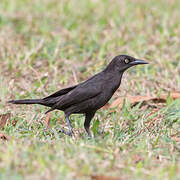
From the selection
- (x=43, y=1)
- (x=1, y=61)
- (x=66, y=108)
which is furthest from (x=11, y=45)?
(x=66, y=108)

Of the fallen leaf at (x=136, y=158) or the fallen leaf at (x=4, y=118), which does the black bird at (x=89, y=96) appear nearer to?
the fallen leaf at (x=4, y=118)

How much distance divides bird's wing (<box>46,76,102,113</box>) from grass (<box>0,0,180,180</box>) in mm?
425

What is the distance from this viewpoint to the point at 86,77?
792 cm

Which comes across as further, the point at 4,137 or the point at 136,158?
the point at 4,137

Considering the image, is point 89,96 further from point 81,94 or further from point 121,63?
point 121,63

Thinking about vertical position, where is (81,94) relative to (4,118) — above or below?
above

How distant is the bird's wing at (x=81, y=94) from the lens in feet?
18.7

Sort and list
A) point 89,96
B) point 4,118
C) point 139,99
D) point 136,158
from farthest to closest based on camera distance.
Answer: point 139,99, point 4,118, point 89,96, point 136,158

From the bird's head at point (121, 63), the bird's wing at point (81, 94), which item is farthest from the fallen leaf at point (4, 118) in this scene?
the bird's head at point (121, 63)

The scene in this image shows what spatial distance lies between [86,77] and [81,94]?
2171 mm

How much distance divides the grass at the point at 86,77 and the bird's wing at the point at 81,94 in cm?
42

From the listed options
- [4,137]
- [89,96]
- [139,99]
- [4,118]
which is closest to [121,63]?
[89,96]

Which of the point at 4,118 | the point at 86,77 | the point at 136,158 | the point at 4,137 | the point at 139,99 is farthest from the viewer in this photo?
the point at 86,77

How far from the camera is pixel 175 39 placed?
890 cm
